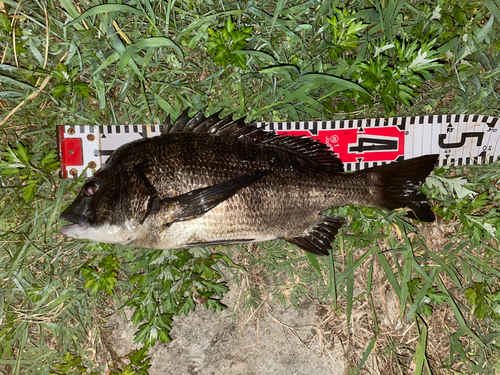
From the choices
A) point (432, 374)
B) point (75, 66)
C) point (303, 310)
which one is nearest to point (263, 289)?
point (303, 310)

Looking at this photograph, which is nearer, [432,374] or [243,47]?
[243,47]

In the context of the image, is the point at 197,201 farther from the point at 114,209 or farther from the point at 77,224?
the point at 77,224

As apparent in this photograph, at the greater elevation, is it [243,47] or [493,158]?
[243,47]

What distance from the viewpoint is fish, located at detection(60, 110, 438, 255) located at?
7.68ft

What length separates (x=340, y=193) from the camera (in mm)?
2674

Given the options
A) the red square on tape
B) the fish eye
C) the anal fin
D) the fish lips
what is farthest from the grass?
the fish eye

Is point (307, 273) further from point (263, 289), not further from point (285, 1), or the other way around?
point (285, 1)

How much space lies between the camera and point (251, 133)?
262cm

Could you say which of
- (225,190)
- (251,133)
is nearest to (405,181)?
(251,133)

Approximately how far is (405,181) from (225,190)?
64.2 inches

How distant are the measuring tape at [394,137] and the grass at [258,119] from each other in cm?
14

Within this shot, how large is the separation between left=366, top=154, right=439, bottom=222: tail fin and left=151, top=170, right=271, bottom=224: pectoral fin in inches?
47.2

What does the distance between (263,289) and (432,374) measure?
189cm

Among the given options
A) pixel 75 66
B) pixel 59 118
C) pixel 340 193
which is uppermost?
pixel 75 66
